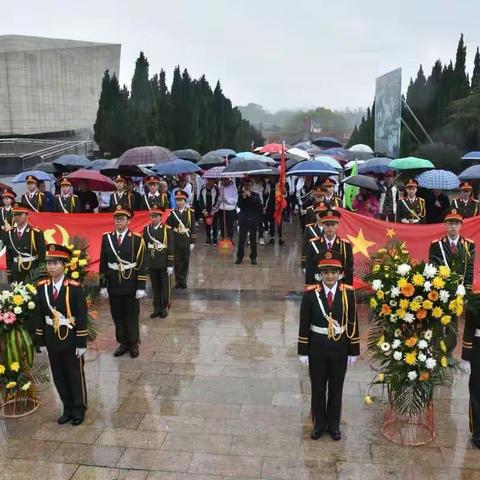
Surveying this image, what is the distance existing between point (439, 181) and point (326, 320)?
646 cm

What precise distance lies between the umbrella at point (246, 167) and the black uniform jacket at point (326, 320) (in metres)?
6.15

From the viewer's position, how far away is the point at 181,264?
9.84 m

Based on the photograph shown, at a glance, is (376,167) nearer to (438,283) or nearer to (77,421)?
(438,283)

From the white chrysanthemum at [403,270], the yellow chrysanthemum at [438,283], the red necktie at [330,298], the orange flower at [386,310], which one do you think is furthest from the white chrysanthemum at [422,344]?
the red necktie at [330,298]

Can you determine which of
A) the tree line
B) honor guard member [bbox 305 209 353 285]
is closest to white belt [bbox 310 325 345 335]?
honor guard member [bbox 305 209 353 285]

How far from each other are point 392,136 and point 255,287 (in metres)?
12.8

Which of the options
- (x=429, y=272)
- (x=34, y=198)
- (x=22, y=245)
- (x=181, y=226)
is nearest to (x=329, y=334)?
(x=429, y=272)

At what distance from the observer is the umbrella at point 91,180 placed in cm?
1049

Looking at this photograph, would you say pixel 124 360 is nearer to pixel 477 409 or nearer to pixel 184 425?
pixel 184 425

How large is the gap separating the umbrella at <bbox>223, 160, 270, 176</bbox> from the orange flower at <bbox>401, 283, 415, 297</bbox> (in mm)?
6418

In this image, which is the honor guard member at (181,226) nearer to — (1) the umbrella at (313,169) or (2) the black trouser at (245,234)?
(2) the black trouser at (245,234)

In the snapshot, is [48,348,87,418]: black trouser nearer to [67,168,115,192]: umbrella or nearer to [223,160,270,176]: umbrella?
[67,168,115,192]: umbrella

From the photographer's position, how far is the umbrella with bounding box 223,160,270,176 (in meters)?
10.9

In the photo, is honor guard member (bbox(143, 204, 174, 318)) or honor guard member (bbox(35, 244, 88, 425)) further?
honor guard member (bbox(143, 204, 174, 318))
